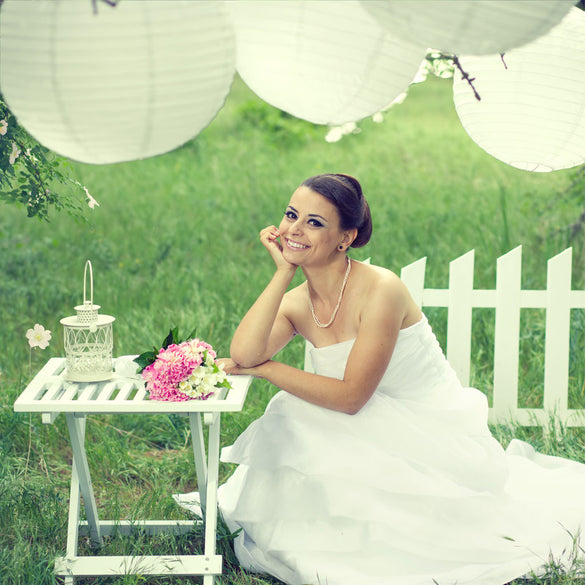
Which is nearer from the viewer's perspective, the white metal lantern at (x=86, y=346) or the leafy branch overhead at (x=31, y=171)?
the white metal lantern at (x=86, y=346)

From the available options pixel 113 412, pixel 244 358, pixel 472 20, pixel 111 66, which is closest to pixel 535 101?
pixel 472 20

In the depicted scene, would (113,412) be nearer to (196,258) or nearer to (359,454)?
(359,454)

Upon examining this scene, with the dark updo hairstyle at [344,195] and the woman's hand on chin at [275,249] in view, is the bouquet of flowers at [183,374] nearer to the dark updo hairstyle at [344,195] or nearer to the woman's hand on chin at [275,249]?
the woman's hand on chin at [275,249]

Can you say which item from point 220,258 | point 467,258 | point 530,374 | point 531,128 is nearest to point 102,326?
point 531,128

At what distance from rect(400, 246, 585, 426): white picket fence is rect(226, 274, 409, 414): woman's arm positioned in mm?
1095

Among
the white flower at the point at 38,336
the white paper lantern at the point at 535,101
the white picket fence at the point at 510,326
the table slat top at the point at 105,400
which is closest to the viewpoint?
the white paper lantern at the point at 535,101

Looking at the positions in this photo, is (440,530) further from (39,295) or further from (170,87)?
(39,295)

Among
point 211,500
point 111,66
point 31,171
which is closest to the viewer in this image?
point 111,66

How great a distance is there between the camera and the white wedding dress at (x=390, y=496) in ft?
8.98

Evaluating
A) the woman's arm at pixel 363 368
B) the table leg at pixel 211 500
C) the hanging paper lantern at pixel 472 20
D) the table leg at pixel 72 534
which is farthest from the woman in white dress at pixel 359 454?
the hanging paper lantern at pixel 472 20

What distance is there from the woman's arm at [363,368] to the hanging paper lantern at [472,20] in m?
1.25

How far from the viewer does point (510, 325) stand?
3920 mm

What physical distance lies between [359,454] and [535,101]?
4.33 feet

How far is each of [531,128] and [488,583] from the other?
152 centimetres
